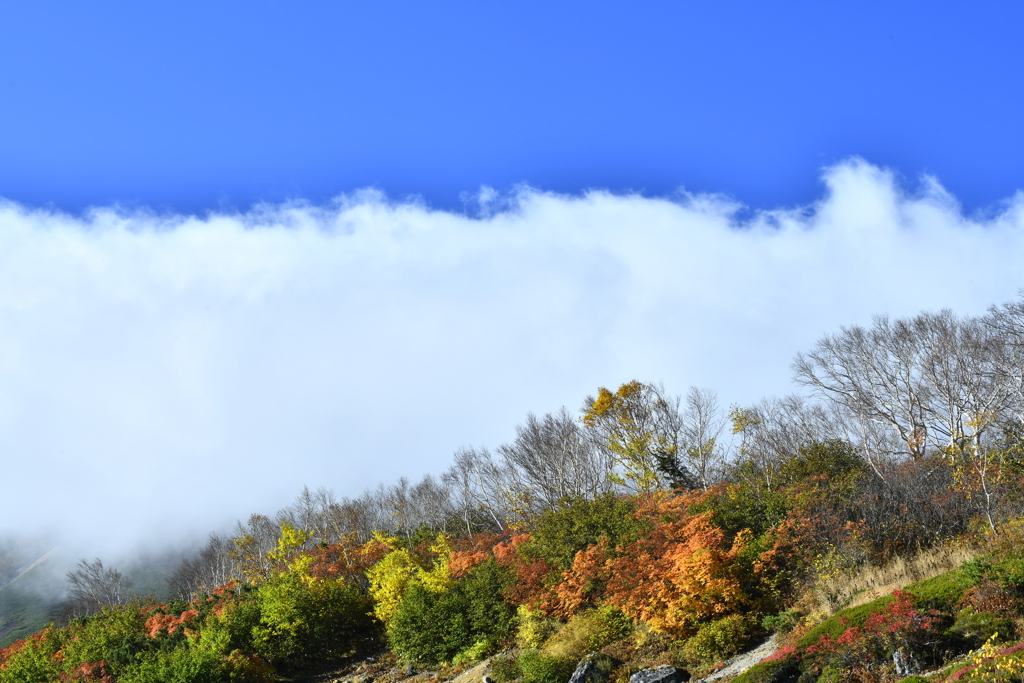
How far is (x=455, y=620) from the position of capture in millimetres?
19922

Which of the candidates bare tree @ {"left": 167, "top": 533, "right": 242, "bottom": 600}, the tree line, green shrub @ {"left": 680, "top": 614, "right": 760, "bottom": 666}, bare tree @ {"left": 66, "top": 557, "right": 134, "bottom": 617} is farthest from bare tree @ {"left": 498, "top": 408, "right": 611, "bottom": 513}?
bare tree @ {"left": 66, "top": 557, "right": 134, "bottom": 617}

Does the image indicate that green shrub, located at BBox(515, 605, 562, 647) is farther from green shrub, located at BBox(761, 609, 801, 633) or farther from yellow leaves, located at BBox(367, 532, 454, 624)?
green shrub, located at BBox(761, 609, 801, 633)

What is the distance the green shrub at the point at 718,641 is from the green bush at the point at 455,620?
6781 millimetres

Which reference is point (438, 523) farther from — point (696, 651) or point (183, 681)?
point (696, 651)

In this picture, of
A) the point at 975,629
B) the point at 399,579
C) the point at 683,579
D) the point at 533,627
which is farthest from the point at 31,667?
the point at 975,629

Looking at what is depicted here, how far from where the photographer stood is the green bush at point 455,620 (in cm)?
1953

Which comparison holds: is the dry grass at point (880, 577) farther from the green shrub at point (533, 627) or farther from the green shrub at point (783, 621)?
the green shrub at point (533, 627)

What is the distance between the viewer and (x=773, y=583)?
15664 millimetres

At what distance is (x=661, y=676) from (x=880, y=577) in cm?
553

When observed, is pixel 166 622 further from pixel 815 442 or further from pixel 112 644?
pixel 815 442

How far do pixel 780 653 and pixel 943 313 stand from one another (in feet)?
→ 92.4

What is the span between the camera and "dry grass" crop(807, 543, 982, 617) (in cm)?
1359

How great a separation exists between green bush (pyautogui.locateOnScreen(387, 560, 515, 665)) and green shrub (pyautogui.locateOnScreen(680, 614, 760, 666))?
6.78m

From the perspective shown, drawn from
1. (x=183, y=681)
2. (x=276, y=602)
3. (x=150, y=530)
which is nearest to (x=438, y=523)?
(x=276, y=602)
